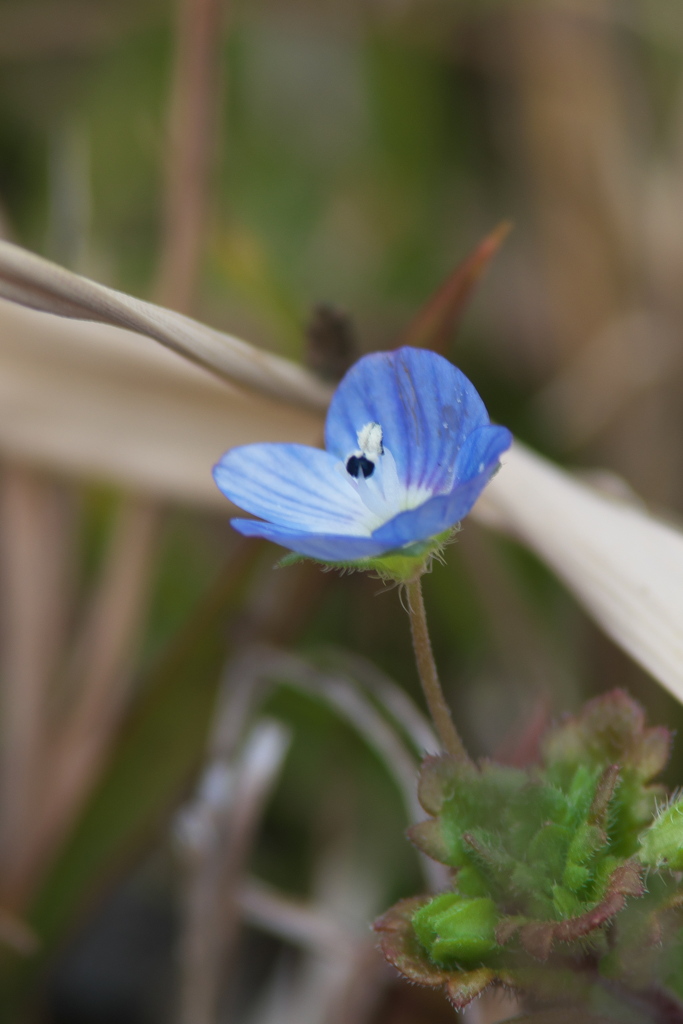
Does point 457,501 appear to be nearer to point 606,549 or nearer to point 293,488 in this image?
point 293,488

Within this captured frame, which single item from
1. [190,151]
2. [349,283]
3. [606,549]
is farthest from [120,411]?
[349,283]

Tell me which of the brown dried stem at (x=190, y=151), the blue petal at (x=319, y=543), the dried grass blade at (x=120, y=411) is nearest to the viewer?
the blue petal at (x=319, y=543)

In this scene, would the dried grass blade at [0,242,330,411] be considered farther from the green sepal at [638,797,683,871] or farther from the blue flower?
the green sepal at [638,797,683,871]

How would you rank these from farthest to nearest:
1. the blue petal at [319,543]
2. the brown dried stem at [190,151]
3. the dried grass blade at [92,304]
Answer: the brown dried stem at [190,151]
the dried grass blade at [92,304]
the blue petal at [319,543]

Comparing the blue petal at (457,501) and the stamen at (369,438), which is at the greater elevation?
the blue petal at (457,501)

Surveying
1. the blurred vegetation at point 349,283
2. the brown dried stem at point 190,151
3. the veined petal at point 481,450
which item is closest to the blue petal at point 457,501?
the veined petal at point 481,450

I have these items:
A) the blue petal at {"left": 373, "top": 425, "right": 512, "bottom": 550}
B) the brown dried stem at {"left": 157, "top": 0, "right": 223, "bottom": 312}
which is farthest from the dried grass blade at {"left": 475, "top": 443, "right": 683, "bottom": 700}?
the brown dried stem at {"left": 157, "top": 0, "right": 223, "bottom": 312}

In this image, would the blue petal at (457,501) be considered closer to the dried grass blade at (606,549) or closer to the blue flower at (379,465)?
the blue flower at (379,465)
